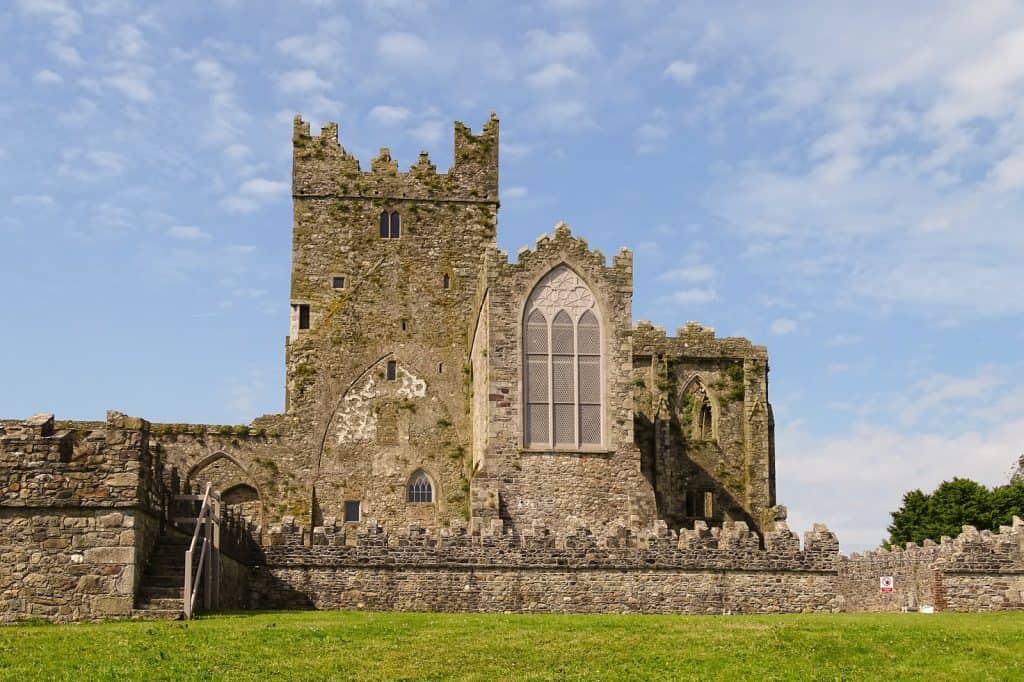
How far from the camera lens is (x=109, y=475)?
26.0 m

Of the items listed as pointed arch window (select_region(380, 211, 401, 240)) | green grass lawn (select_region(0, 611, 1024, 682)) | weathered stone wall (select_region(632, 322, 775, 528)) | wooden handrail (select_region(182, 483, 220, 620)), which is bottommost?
green grass lawn (select_region(0, 611, 1024, 682))

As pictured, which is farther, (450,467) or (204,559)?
(450,467)

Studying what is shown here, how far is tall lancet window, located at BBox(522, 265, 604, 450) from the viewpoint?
44531 mm

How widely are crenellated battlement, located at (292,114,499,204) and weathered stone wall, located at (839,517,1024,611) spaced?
82.6 ft

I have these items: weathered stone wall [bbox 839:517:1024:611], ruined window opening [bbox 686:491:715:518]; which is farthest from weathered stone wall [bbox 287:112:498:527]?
weathered stone wall [bbox 839:517:1024:611]

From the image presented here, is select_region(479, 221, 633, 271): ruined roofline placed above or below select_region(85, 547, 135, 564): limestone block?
above

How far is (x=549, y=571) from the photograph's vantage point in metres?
35.1

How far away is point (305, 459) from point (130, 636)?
96.3ft

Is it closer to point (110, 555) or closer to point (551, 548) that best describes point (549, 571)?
point (551, 548)

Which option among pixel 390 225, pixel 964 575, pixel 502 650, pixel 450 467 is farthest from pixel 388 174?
pixel 502 650

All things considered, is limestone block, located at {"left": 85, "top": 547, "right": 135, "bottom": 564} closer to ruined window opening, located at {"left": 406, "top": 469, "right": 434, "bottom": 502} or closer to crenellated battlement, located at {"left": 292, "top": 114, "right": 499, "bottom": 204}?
ruined window opening, located at {"left": 406, "top": 469, "right": 434, "bottom": 502}

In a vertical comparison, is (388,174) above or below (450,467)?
above

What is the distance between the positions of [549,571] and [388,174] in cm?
2473

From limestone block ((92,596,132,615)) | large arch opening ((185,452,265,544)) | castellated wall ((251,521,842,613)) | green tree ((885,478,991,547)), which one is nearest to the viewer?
limestone block ((92,596,132,615))
